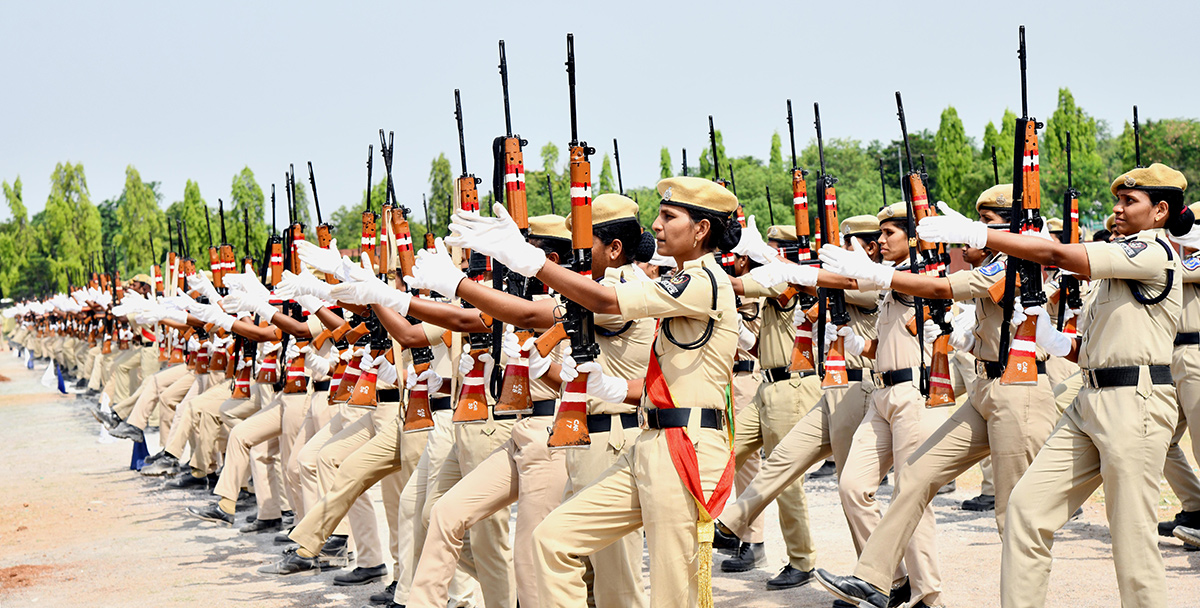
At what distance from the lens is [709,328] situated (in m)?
4.69

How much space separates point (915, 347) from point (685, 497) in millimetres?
2931

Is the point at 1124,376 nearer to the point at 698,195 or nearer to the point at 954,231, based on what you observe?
the point at 954,231

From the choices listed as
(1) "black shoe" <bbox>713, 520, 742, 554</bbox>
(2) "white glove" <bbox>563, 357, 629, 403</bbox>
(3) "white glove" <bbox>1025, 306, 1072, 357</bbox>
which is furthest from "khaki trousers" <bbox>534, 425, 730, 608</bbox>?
(1) "black shoe" <bbox>713, 520, 742, 554</bbox>

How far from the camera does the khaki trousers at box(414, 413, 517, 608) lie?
625 centimetres

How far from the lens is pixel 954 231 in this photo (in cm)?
485

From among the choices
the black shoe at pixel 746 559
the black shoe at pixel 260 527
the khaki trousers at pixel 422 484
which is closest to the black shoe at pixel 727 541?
the black shoe at pixel 746 559

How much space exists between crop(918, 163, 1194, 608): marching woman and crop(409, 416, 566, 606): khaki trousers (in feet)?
6.99

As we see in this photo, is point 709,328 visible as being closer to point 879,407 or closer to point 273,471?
point 879,407

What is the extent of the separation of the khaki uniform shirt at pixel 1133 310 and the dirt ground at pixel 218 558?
2.00 m

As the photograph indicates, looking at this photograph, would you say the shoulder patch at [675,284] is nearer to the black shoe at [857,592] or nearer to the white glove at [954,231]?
the white glove at [954,231]

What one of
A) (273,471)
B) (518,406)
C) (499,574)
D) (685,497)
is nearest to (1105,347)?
(685,497)

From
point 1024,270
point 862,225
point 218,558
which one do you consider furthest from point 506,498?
point 218,558

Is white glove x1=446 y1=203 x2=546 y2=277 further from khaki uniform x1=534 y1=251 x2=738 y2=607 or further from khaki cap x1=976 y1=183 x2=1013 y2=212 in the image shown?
khaki cap x1=976 y1=183 x2=1013 y2=212

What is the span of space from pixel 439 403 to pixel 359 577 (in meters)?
1.91
